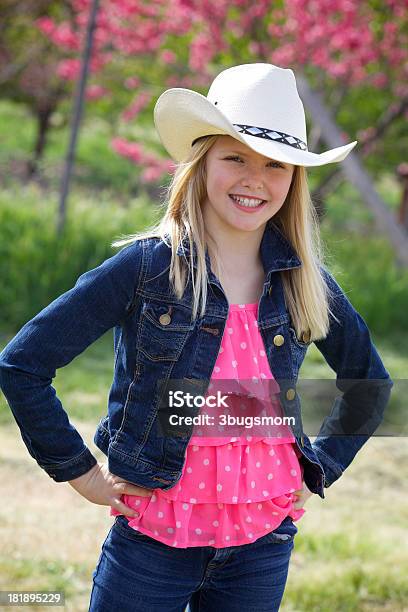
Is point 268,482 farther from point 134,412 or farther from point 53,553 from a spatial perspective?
point 53,553

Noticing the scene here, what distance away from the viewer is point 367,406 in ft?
6.98

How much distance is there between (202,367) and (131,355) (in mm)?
147

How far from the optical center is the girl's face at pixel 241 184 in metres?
1.86

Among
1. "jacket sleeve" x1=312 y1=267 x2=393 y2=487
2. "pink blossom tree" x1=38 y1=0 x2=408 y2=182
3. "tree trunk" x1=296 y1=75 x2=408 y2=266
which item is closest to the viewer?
"jacket sleeve" x1=312 y1=267 x2=393 y2=487

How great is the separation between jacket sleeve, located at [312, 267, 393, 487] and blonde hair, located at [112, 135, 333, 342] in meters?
0.07

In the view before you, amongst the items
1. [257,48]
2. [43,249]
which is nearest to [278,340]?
[43,249]

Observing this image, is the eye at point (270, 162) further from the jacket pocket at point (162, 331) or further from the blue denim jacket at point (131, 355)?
the jacket pocket at point (162, 331)

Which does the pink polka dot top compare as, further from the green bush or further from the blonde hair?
the green bush

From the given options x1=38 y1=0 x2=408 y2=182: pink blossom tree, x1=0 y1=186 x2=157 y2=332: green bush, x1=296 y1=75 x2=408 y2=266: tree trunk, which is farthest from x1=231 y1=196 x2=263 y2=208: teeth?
x1=38 y1=0 x2=408 y2=182: pink blossom tree

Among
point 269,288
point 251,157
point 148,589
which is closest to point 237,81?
point 251,157

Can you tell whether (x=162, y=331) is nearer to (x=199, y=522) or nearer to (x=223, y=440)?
(x=223, y=440)

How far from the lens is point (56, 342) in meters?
1.73

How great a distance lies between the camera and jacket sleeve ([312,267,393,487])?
2.05 metres

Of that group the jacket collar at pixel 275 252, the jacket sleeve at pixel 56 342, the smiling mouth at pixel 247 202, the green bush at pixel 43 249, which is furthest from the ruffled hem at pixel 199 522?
the green bush at pixel 43 249
